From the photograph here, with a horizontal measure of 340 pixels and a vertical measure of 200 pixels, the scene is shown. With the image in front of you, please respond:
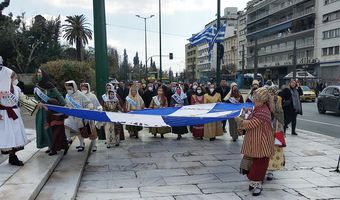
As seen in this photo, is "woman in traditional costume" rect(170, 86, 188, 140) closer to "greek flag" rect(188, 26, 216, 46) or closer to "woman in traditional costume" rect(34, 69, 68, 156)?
"woman in traditional costume" rect(34, 69, 68, 156)

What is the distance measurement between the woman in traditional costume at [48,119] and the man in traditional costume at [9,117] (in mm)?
1185

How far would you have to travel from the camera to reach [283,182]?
23.0ft

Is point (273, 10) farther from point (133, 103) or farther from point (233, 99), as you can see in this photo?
point (133, 103)

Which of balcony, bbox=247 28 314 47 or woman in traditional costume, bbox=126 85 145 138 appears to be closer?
woman in traditional costume, bbox=126 85 145 138

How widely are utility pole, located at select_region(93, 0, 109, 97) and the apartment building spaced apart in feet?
154

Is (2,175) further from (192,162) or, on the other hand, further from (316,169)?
(316,169)

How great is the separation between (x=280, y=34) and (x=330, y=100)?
194 feet

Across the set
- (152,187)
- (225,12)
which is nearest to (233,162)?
(152,187)

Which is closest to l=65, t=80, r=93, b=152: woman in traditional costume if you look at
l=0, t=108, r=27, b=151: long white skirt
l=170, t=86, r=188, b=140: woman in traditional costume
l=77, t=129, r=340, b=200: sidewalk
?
l=77, t=129, r=340, b=200: sidewalk

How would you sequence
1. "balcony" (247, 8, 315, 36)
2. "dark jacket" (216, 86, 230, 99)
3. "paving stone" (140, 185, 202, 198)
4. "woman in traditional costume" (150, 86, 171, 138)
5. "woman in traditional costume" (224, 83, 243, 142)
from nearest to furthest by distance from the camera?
"paving stone" (140, 185, 202, 198) → "woman in traditional costume" (224, 83, 243, 142) → "woman in traditional costume" (150, 86, 171, 138) → "dark jacket" (216, 86, 230, 99) → "balcony" (247, 8, 315, 36)

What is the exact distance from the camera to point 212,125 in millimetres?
11445

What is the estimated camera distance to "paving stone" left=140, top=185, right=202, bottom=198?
636cm

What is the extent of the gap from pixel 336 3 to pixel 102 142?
53496 mm

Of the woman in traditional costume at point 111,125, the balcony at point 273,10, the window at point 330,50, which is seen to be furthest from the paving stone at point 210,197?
the balcony at point 273,10
